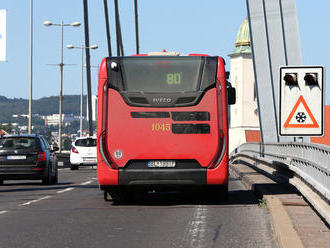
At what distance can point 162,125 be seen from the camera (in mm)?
16562

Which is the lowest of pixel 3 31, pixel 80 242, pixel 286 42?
pixel 80 242

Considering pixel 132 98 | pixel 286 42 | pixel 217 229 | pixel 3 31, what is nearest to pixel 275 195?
pixel 132 98

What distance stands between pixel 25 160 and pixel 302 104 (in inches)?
421

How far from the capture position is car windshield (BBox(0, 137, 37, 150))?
25669mm

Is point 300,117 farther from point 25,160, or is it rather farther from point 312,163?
point 25,160

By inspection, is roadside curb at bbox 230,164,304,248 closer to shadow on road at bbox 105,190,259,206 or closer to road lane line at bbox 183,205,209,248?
shadow on road at bbox 105,190,259,206

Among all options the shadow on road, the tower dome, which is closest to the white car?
the shadow on road

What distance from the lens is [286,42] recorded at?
29.4m

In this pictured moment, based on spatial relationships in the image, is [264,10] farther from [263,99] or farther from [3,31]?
[3,31]

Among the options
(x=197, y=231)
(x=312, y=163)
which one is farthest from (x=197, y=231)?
(x=312, y=163)

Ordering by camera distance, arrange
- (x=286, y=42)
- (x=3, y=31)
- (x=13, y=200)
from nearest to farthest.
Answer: (x=13, y=200) < (x=286, y=42) < (x=3, y=31)

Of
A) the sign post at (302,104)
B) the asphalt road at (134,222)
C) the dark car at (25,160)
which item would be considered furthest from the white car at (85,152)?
the sign post at (302,104)

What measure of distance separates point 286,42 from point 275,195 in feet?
43.2

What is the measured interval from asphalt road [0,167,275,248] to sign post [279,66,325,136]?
160cm
